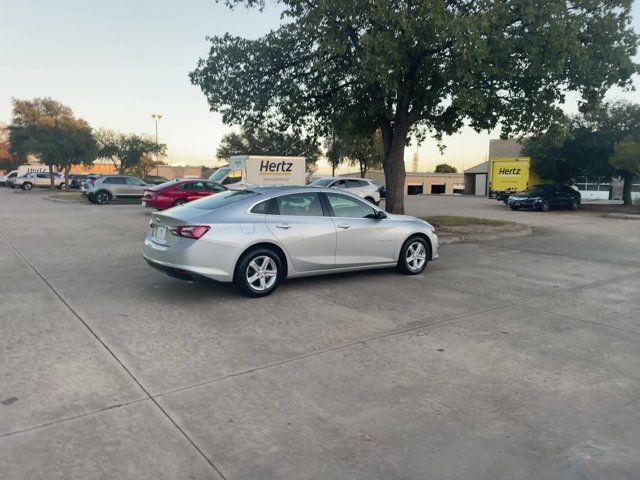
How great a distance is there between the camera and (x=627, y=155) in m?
24.8

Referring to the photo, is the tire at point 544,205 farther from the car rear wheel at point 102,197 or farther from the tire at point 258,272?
the tire at point 258,272

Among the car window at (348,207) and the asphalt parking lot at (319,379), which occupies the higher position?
the car window at (348,207)

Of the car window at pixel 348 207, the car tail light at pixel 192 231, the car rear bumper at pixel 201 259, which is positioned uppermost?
the car window at pixel 348 207

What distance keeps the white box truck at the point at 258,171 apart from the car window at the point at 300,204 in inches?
631

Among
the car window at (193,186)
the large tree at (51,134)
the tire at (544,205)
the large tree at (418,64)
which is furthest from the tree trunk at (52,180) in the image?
the tire at (544,205)

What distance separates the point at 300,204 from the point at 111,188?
75.9 ft

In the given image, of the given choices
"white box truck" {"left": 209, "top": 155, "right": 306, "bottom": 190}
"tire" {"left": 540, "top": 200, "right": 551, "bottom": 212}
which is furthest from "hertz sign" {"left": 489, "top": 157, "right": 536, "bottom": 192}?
"white box truck" {"left": 209, "top": 155, "right": 306, "bottom": 190}

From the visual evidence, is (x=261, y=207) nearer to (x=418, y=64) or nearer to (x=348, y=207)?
(x=348, y=207)

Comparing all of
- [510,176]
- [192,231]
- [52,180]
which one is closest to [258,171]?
[192,231]

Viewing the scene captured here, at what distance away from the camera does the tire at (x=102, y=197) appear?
27.2m

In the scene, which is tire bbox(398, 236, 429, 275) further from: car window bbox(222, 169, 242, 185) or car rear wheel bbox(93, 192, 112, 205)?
car rear wheel bbox(93, 192, 112, 205)

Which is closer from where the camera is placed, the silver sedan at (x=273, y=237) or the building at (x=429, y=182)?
the silver sedan at (x=273, y=237)

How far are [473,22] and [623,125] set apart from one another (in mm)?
22557

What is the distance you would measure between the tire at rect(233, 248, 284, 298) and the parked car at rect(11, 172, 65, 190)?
159 feet
